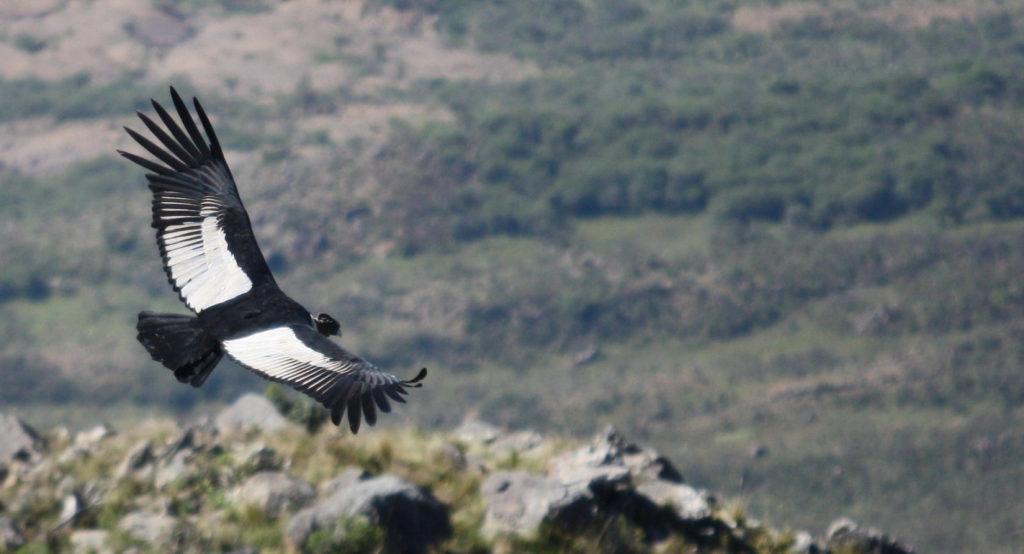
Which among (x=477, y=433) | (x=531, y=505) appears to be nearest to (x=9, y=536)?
(x=531, y=505)

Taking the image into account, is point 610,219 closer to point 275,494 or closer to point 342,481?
point 342,481

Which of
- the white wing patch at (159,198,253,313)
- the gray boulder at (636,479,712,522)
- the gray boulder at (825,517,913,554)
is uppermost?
the white wing patch at (159,198,253,313)

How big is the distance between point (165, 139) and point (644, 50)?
18734 cm

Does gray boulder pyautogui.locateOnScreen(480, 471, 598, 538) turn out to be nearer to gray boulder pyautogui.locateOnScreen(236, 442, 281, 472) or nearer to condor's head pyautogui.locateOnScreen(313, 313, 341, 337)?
gray boulder pyautogui.locateOnScreen(236, 442, 281, 472)

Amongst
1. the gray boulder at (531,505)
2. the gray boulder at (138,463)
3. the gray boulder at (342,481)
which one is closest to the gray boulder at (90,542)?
the gray boulder at (138,463)

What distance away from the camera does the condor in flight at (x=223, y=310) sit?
10203mm

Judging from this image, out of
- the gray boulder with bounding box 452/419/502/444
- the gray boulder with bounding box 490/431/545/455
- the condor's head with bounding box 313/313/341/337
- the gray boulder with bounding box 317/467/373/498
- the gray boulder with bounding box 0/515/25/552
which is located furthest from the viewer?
the gray boulder with bounding box 452/419/502/444

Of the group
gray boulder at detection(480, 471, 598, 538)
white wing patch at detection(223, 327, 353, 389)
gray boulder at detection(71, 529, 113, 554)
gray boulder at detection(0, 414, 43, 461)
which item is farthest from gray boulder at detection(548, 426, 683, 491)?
gray boulder at detection(0, 414, 43, 461)

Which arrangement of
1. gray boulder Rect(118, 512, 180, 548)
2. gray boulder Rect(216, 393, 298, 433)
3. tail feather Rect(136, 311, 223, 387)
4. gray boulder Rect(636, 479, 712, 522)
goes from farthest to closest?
gray boulder Rect(216, 393, 298, 433) < gray boulder Rect(636, 479, 712, 522) < gray boulder Rect(118, 512, 180, 548) < tail feather Rect(136, 311, 223, 387)

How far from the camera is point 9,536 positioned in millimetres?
14008

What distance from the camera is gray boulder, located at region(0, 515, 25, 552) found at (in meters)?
13.9

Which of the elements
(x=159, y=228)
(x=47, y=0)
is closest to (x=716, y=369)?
(x=159, y=228)

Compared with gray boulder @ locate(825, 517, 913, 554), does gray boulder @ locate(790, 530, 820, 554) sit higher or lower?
higher

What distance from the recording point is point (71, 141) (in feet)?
532
